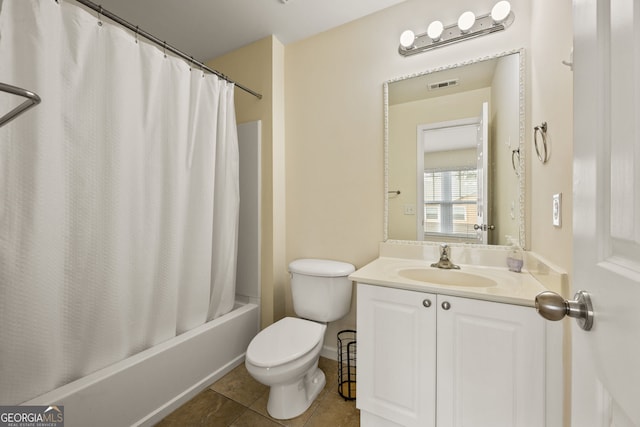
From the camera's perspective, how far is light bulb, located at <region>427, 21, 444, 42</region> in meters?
1.48

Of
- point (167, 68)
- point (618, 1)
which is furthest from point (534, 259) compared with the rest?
point (167, 68)

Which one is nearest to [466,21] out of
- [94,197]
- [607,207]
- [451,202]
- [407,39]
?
[407,39]

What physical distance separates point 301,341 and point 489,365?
858 millimetres

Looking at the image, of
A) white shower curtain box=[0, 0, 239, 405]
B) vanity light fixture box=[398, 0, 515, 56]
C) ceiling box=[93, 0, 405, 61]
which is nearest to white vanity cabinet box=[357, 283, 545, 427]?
white shower curtain box=[0, 0, 239, 405]

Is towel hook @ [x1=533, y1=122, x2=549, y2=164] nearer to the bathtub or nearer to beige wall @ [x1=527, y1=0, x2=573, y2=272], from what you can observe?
beige wall @ [x1=527, y1=0, x2=573, y2=272]

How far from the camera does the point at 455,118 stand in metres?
1.53

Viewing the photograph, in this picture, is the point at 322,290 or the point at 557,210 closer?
the point at 557,210

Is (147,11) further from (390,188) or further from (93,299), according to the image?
(390,188)

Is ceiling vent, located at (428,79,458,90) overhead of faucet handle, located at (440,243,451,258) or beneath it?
overhead

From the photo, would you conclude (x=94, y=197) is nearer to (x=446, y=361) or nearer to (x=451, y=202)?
(x=446, y=361)

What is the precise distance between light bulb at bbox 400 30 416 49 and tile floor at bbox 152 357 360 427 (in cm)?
214

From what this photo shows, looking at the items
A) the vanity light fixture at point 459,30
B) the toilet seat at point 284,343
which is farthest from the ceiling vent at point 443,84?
the toilet seat at point 284,343

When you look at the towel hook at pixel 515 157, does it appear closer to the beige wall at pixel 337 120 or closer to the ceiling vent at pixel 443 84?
the beige wall at pixel 337 120

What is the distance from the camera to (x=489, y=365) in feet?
3.28
